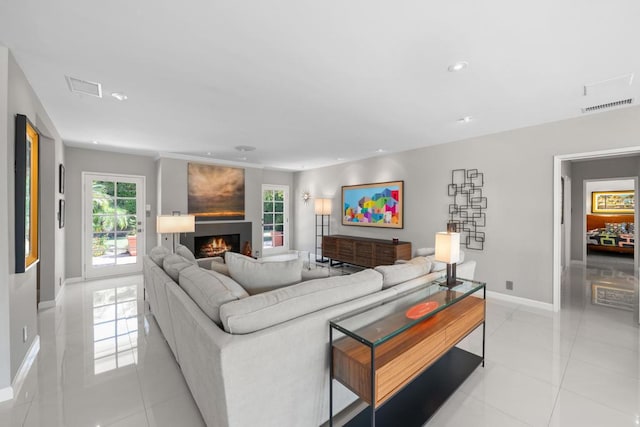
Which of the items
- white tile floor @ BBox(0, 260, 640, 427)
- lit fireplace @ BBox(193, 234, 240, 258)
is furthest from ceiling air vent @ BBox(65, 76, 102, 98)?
lit fireplace @ BBox(193, 234, 240, 258)

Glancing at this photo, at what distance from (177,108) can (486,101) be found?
3341 millimetres

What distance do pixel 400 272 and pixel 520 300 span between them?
2.71 meters

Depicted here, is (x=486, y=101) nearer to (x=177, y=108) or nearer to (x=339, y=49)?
(x=339, y=49)

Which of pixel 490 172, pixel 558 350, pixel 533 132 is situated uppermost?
pixel 533 132

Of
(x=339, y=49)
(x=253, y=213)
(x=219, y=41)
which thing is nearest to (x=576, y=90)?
(x=339, y=49)

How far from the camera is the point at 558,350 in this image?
2537mm

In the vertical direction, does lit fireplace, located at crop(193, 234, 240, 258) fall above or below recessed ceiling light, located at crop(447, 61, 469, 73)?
below

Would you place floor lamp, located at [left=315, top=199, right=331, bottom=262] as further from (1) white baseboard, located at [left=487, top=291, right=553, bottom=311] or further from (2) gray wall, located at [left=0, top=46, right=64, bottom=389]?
(2) gray wall, located at [left=0, top=46, right=64, bottom=389]

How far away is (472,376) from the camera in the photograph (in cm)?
216

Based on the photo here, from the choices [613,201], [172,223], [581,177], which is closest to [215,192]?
[172,223]

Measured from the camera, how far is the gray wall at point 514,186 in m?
3.29

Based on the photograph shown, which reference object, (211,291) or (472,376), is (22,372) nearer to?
(211,291)

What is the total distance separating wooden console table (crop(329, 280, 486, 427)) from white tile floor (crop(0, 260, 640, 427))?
0.15 m

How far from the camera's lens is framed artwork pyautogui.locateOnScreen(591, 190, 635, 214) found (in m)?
7.48
